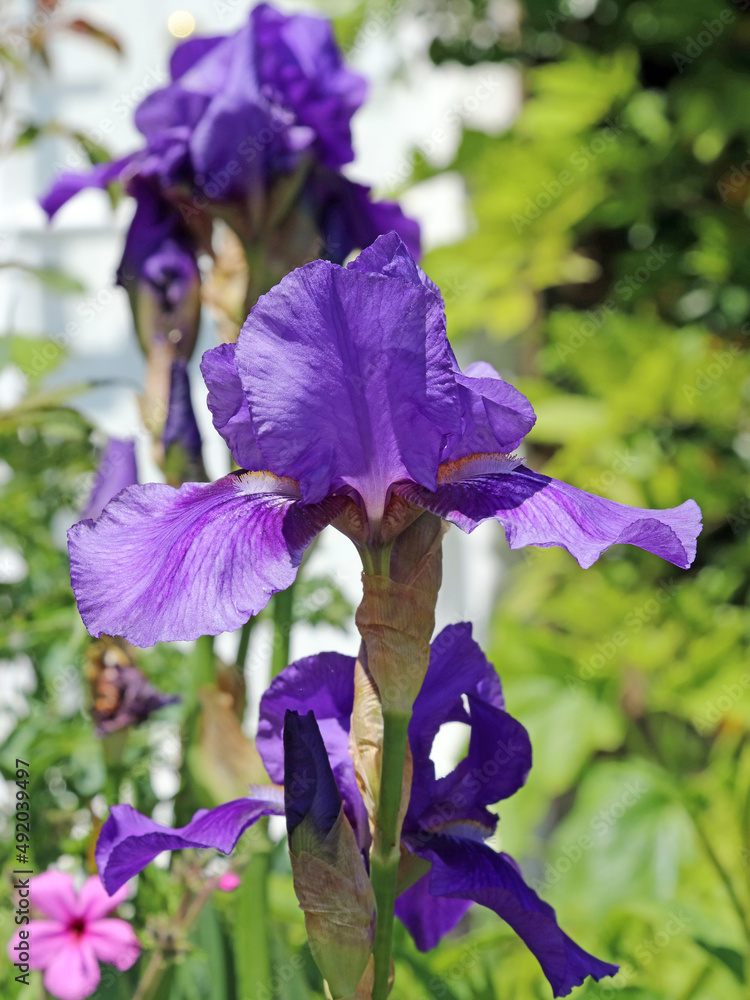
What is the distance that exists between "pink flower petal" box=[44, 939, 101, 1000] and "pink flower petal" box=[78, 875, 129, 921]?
1 centimetres

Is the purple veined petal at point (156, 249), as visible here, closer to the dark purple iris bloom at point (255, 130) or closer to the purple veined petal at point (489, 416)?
the dark purple iris bloom at point (255, 130)

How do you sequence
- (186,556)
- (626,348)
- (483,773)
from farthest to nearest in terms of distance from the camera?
(626,348)
(483,773)
(186,556)

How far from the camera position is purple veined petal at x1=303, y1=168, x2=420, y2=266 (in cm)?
68

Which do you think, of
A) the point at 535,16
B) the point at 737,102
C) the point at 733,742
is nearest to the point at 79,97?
the point at 535,16

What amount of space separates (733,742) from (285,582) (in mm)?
1287

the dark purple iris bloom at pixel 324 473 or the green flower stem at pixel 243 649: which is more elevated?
the dark purple iris bloom at pixel 324 473

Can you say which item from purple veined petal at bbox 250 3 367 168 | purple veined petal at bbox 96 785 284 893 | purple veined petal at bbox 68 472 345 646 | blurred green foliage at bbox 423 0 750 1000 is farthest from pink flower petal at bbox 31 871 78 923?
blurred green foliage at bbox 423 0 750 1000

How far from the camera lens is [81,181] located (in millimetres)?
693

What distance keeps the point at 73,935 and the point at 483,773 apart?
246 millimetres

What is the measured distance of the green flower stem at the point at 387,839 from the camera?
0.36 meters

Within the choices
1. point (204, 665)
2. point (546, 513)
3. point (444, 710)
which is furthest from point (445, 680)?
point (204, 665)

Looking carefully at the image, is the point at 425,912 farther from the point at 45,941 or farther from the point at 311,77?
the point at 311,77

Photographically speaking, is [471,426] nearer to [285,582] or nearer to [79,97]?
[285,582]

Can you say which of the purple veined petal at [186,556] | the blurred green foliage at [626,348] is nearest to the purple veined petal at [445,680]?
the purple veined petal at [186,556]
